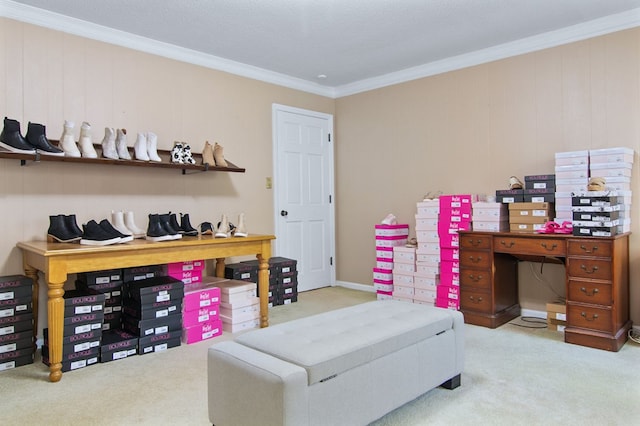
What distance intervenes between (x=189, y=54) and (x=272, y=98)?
109 centimetres

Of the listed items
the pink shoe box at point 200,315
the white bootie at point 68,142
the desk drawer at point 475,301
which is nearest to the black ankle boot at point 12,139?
the white bootie at point 68,142

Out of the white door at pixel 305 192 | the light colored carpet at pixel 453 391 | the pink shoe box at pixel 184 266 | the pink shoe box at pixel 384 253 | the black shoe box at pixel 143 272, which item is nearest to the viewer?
the light colored carpet at pixel 453 391

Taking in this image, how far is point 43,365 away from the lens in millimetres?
3053

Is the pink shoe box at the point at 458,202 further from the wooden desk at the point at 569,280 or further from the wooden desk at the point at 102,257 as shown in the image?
the wooden desk at the point at 102,257

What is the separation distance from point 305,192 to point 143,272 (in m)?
2.33

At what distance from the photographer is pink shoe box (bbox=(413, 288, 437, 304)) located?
14.5 ft

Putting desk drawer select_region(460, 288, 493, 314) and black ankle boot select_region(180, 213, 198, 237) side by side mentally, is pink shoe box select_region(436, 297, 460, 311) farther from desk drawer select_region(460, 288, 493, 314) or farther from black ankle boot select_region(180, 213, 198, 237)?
black ankle boot select_region(180, 213, 198, 237)

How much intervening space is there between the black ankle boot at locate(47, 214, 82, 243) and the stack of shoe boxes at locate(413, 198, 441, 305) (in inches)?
122

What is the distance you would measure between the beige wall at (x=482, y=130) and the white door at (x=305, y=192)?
193 mm

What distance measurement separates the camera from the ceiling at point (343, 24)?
3408 millimetres

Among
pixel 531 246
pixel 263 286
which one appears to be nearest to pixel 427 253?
pixel 531 246

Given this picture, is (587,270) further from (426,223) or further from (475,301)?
(426,223)

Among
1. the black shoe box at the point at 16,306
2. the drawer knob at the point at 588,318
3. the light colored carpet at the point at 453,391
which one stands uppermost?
the black shoe box at the point at 16,306

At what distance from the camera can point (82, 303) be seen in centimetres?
300
